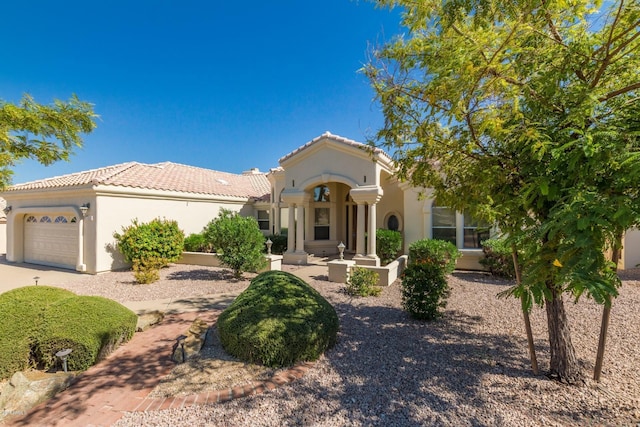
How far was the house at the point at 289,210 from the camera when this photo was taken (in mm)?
13031

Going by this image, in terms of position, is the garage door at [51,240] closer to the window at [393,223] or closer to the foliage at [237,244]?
the foliage at [237,244]

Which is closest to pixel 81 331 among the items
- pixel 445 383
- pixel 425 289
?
pixel 445 383

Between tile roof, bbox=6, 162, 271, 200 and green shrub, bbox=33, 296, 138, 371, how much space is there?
9374 mm

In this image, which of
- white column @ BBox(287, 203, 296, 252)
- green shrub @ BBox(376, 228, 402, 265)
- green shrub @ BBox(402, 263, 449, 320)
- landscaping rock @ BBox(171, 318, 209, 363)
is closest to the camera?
landscaping rock @ BBox(171, 318, 209, 363)

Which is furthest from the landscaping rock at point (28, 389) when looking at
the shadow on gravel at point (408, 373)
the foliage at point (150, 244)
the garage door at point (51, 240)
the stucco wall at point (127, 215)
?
the garage door at point (51, 240)

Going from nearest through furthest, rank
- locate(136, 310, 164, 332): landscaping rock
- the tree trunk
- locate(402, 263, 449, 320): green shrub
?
the tree trunk, locate(136, 310, 164, 332): landscaping rock, locate(402, 263, 449, 320): green shrub

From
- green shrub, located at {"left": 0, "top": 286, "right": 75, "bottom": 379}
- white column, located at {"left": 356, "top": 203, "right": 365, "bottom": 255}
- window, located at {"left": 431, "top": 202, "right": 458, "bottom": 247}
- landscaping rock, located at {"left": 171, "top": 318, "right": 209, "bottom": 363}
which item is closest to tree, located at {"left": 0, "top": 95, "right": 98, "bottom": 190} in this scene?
green shrub, located at {"left": 0, "top": 286, "right": 75, "bottom": 379}

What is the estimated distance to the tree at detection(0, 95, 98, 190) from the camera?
6.48 meters

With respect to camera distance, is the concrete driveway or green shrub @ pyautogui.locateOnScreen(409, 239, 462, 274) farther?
the concrete driveway

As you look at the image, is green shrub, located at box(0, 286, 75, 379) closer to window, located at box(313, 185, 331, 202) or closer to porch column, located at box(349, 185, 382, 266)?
porch column, located at box(349, 185, 382, 266)

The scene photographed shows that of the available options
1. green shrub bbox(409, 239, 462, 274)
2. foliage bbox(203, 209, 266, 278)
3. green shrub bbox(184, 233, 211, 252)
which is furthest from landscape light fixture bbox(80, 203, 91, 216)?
green shrub bbox(409, 239, 462, 274)

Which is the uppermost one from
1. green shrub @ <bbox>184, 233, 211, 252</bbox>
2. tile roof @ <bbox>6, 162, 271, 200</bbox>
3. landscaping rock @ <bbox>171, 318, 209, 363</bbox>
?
tile roof @ <bbox>6, 162, 271, 200</bbox>

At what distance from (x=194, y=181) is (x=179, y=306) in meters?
13.1

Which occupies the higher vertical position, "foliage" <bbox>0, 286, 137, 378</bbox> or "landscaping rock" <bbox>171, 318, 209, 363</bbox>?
"foliage" <bbox>0, 286, 137, 378</bbox>
